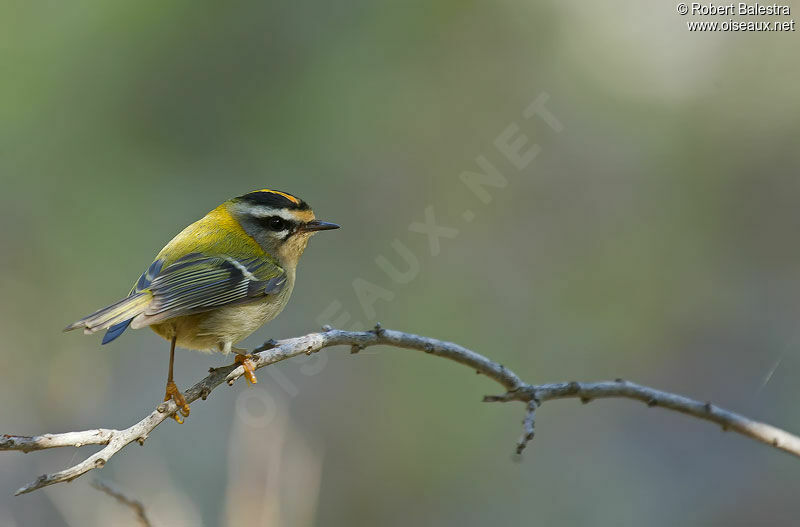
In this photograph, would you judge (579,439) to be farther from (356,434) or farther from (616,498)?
(356,434)

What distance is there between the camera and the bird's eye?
372 centimetres

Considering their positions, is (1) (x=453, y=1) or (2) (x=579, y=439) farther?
(1) (x=453, y=1)

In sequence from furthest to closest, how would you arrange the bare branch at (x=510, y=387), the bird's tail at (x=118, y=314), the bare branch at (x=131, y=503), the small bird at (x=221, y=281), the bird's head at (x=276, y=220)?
1. the bird's head at (x=276, y=220)
2. the small bird at (x=221, y=281)
3. the bird's tail at (x=118, y=314)
4. the bare branch at (x=510, y=387)
5. the bare branch at (x=131, y=503)

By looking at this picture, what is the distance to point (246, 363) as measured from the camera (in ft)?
9.45

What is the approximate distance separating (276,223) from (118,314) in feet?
3.60

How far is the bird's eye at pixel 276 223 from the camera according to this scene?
12.2ft

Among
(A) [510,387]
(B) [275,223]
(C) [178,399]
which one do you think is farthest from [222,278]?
(A) [510,387]

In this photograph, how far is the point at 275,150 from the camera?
658 cm

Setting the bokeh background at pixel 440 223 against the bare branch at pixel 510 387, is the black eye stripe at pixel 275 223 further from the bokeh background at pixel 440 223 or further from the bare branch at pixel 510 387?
the bokeh background at pixel 440 223

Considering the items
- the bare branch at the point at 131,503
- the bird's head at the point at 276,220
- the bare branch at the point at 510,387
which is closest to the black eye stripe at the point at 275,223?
the bird's head at the point at 276,220

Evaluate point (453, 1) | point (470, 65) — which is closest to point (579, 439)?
point (470, 65)

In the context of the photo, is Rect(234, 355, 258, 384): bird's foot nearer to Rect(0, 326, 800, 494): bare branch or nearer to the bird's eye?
Rect(0, 326, 800, 494): bare branch

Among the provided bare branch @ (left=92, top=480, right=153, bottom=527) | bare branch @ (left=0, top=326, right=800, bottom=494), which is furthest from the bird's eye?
bare branch @ (left=92, top=480, right=153, bottom=527)

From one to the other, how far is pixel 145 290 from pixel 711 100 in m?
5.01
